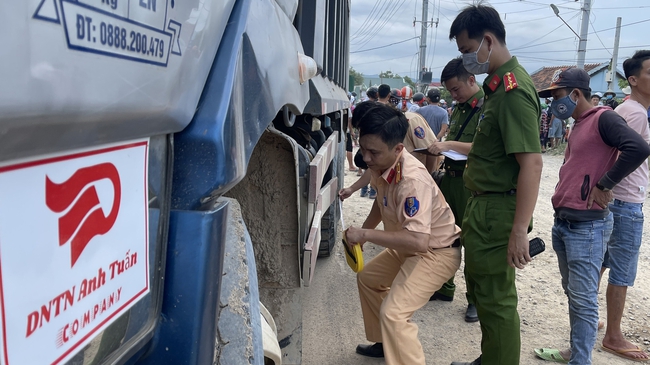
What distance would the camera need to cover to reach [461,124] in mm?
3809

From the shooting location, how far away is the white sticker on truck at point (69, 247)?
542mm

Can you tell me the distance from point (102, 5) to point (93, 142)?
170 mm

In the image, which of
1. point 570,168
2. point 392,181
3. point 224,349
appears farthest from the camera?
point 570,168

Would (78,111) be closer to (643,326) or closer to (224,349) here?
(224,349)

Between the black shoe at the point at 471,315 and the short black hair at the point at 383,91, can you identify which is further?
the short black hair at the point at 383,91

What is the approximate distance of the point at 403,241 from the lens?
2391 millimetres

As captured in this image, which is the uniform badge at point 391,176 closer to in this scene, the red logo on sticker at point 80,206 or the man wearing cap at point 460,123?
the man wearing cap at point 460,123

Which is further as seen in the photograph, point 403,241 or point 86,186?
point 403,241

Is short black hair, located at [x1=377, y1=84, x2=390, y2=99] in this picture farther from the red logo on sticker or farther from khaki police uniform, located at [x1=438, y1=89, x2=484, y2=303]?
the red logo on sticker

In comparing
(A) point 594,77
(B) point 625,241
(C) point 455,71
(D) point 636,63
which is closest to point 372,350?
(B) point 625,241

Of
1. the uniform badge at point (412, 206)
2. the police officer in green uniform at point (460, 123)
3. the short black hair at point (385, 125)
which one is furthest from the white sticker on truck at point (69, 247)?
the police officer in green uniform at point (460, 123)

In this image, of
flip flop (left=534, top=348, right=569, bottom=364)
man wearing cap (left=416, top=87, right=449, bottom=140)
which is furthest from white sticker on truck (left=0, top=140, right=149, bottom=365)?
man wearing cap (left=416, top=87, right=449, bottom=140)

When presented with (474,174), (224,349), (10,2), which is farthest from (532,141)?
(10,2)

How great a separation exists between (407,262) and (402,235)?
0.87 feet
